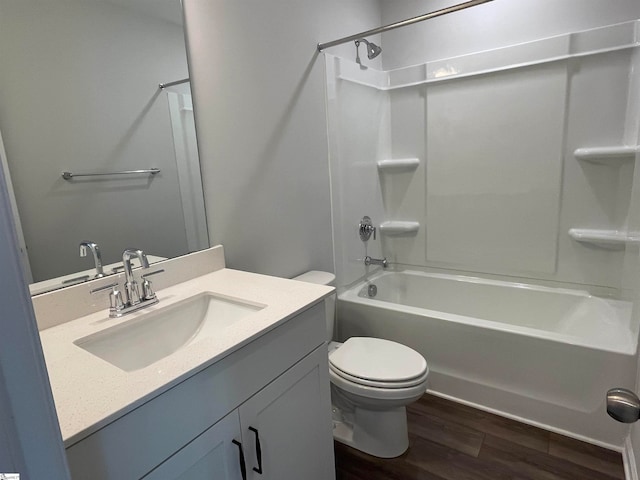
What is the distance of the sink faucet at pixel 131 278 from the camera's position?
120 cm

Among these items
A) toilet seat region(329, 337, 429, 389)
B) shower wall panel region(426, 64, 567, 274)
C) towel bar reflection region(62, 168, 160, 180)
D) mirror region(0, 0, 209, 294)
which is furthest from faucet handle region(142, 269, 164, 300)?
shower wall panel region(426, 64, 567, 274)

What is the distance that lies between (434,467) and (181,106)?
6.09 ft

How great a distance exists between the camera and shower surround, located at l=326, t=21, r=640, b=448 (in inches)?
74.4

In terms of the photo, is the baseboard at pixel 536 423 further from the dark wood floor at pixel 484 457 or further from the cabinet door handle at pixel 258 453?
the cabinet door handle at pixel 258 453

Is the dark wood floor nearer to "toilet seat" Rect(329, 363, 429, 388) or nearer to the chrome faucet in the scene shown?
"toilet seat" Rect(329, 363, 429, 388)

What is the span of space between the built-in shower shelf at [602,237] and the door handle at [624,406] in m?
1.72

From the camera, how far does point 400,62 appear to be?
2684mm

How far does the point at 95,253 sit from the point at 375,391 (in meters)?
1.17

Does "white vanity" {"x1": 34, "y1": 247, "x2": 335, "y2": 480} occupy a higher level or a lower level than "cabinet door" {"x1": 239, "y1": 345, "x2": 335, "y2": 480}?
higher

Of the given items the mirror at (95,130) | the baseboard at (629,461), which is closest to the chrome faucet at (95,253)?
the mirror at (95,130)

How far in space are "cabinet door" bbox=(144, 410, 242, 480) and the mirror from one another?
2.21 ft

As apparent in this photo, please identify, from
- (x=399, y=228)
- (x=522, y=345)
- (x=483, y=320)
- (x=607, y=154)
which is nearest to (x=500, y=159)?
(x=607, y=154)

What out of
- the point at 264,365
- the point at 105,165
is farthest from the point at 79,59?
the point at 264,365

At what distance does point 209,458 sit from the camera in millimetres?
879
